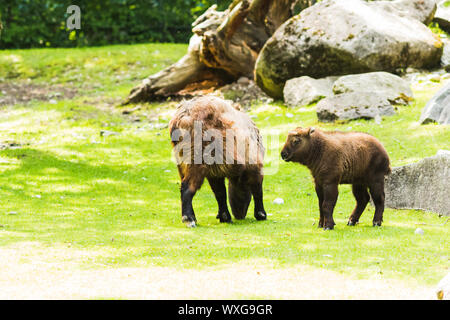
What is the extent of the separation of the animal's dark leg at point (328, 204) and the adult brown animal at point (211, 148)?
3.98 feet

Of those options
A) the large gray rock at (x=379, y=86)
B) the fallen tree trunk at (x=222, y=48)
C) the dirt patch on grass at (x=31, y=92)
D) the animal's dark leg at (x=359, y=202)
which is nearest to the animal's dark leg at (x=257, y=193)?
the animal's dark leg at (x=359, y=202)

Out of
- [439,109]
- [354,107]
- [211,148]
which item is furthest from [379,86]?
[211,148]

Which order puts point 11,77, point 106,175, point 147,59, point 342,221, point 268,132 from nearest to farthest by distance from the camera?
point 342,221, point 106,175, point 268,132, point 11,77, point 147,59

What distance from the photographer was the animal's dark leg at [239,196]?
9.35 metres

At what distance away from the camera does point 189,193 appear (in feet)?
28.4

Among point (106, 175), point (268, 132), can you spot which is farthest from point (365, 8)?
point (106, 175)

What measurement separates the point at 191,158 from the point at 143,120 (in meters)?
11.4

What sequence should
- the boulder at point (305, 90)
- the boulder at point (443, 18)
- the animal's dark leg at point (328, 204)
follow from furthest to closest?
the boulder at point (443, 18) → the boulder at point (305, 90) → the animal's dark leg at point (328, 204)

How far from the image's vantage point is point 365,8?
18828 mm

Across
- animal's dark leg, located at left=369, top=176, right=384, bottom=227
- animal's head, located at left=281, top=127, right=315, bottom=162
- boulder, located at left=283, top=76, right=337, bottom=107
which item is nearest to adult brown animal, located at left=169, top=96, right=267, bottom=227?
animal's head, located at left=281, top=127, right=315, bottom=162

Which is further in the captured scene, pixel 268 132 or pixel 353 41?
pixel 353 41

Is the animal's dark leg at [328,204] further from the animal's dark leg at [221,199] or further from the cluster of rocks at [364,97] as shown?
Result: the cluster of rocks at [364,97]

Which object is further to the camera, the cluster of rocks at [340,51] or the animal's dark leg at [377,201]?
the cluster of rocks at [340,51]
